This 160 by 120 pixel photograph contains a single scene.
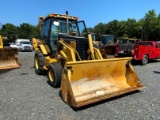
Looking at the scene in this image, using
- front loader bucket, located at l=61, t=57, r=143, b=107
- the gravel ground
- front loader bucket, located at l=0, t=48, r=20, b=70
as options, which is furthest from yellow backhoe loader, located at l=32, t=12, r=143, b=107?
front loader bucket, located at l=0, t=48, r=20, b=70

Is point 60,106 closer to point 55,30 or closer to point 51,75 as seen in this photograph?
point 51,75

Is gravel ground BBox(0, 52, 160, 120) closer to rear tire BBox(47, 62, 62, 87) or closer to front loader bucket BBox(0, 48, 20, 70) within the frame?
rear tire BBox(47, 62, 62, 87)

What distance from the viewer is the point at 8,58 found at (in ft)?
34.7

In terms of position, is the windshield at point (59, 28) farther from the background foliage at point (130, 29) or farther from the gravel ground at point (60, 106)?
the background foliage at point (130, 29)

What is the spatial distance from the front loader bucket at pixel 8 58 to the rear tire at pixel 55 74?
4258 millimetres

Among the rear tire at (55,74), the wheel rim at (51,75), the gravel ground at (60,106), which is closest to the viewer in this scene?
the gravel ground at (60,106)

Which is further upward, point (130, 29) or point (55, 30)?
point (130, 29)

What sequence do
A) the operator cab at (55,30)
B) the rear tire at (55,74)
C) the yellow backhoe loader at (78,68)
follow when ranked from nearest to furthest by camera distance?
the yellow backhoe loader at (78,68)
the rear tire at (55,74)
the operator cab at (55,30)

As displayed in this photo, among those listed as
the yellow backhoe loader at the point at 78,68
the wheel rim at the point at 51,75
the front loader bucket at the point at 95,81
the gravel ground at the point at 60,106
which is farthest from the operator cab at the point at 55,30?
the front loader bucket at the point at 95,81

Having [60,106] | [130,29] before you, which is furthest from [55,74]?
[130,29]

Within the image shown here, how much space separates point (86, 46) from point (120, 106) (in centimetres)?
291

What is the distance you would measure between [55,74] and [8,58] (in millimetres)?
5009

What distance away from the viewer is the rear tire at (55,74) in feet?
21.5

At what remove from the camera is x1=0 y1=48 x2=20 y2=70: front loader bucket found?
407 inches
